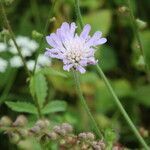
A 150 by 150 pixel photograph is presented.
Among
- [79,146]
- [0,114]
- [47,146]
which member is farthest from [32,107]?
[0,114]

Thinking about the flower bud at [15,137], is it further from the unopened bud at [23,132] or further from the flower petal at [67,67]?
the flower petal at [67,67]

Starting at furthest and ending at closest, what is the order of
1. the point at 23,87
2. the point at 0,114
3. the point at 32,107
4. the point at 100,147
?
the point at 23,87, the point at 0,114, the point at 32,107, the point at 100,147

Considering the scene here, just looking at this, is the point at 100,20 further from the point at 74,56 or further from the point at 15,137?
the point at 15,137

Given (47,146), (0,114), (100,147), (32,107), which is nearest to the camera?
(100,147)

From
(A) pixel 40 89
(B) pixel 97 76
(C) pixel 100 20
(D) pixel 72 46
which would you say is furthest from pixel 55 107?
(C) pixel 100 20

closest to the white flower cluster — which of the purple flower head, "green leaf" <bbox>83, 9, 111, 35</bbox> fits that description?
"green leaf" <bbox>83, 9, 111, 35</bbox>

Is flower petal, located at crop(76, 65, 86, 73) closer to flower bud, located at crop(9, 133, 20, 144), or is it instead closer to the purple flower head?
the purple flower head

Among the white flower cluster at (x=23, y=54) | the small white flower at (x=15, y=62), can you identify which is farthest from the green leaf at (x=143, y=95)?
the small white flower at (x=15, y=62)

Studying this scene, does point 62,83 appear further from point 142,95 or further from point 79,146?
point 79,146
